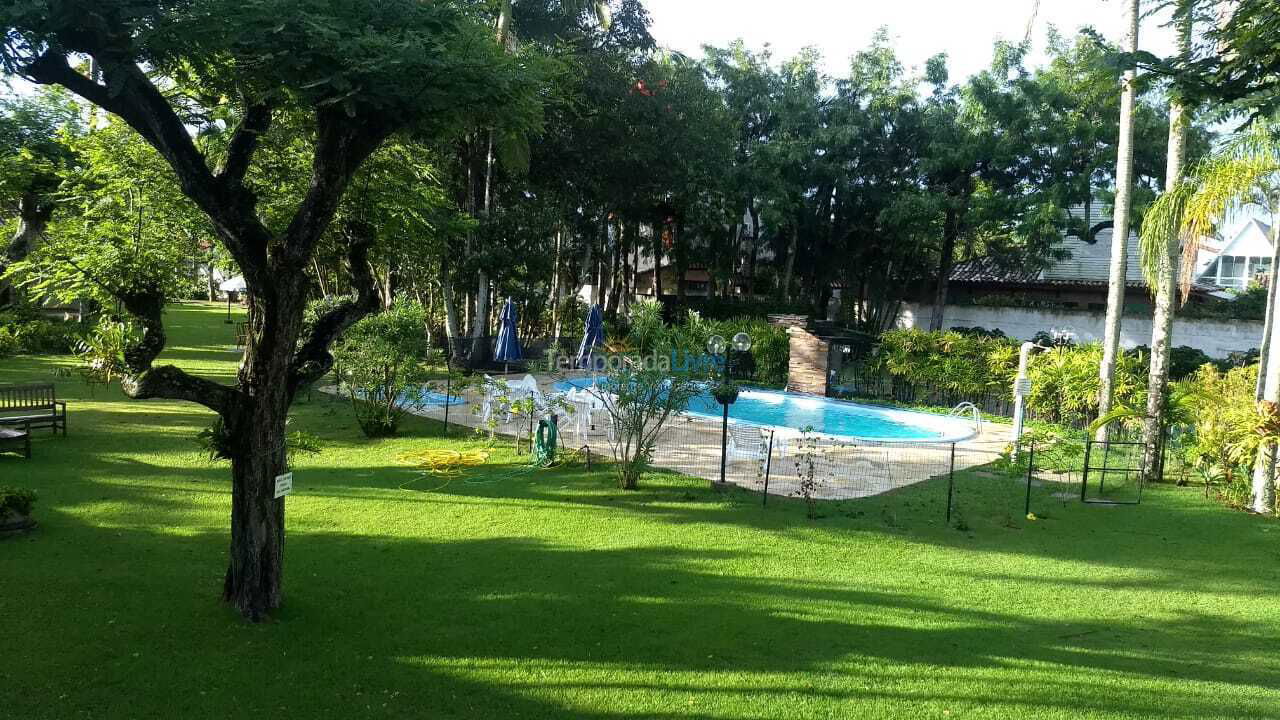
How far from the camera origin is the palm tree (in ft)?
35.4

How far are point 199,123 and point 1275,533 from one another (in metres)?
13.9

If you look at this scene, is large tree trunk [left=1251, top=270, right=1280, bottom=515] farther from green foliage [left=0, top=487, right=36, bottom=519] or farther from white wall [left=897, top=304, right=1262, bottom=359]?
green foliage [left=0, top=487, right=36, bottom=519]

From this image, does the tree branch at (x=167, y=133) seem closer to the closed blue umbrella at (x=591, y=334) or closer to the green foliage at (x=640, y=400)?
the green foliage at (x=640, y=400)

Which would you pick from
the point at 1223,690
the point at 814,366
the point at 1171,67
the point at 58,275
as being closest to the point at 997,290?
the point at 814,366

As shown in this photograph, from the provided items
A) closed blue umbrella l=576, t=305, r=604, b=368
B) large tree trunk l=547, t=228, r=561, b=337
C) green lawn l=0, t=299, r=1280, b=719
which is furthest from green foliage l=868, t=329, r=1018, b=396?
large tree trunk l=547, t=228, r=561, b=337

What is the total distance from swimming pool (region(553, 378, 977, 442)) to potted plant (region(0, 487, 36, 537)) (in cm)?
1120

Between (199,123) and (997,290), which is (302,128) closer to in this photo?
(199,123)

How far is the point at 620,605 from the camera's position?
680cm

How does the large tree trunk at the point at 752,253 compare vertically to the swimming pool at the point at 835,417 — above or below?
above

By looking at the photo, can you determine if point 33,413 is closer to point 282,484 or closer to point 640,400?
point 282,484

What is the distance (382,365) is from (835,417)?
35.4 feet

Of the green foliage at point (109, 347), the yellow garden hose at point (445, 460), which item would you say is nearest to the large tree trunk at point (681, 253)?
the yellow garden hose at point (445, 460)

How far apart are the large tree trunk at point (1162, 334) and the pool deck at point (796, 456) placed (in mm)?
2326

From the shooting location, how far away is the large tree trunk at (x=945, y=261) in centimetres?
2684
